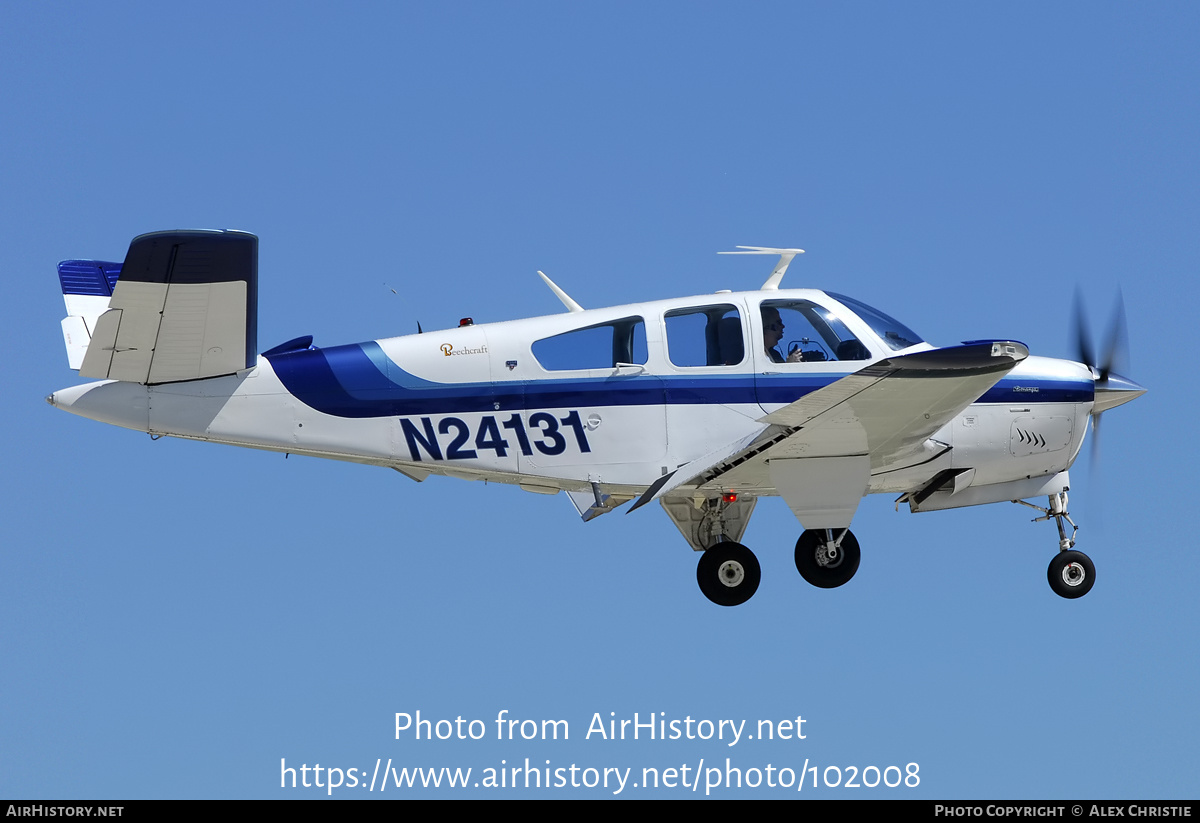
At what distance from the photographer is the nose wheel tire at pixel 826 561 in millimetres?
15516

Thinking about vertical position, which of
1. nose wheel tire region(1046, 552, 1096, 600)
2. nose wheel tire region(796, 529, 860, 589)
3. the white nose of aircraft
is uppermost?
the white nose of aircraft

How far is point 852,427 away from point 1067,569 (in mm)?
3753

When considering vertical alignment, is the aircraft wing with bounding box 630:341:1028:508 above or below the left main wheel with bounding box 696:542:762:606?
above

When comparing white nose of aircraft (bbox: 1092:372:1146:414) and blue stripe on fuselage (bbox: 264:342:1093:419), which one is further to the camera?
white nose of aircraft (bbox: 1092:372:1146:414)

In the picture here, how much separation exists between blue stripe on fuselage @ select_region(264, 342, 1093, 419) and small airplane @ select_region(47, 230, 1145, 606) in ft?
0.05

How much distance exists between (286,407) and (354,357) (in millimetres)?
840

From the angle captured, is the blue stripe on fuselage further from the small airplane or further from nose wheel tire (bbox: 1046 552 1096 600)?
nose wheel tire (bbox: 1046 552 1096 600)

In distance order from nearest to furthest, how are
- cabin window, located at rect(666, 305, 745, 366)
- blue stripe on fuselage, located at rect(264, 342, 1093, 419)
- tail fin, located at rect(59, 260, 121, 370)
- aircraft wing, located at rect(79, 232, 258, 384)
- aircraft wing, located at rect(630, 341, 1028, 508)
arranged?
aircraft wing, located at rect(630, 341, 1028, 508) < aircraft wing, located at rect(79, 232, 258, 384) < blue stripe on fuselage, located at rect(264, 342, 1093, 419) < cabin window, located at rect(666, 305, 745, 366) < tail fin, located at rect(59, 260, 121, 370)

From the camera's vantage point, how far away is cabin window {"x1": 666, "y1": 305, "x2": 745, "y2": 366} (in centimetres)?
1471

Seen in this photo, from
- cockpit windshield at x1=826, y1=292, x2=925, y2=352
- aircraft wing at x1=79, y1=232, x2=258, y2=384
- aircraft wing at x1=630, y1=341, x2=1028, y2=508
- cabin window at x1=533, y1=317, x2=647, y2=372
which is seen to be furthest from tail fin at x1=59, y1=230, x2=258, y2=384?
cockpit windshield at x1=826, y1=292, x2=925, y2=352

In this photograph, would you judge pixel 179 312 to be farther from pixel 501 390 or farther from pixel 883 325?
pixel 883 325

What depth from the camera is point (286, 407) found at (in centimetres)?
1452

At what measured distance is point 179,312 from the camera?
13.7m

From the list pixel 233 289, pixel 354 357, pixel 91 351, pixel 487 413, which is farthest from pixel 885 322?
pixel 91 351
